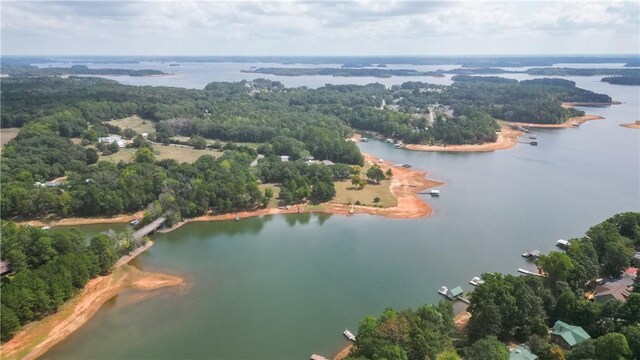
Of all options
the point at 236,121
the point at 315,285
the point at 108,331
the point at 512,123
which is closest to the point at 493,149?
the point at 512,123

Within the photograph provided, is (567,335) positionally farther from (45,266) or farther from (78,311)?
(45,266)

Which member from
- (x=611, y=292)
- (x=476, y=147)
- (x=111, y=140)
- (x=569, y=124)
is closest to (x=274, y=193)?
(x=611, y=292)

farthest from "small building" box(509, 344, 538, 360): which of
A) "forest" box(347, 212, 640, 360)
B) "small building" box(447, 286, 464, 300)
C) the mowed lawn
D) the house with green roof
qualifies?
the mowed lawn

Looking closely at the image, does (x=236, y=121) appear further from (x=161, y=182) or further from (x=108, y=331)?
(x=108, y=331)

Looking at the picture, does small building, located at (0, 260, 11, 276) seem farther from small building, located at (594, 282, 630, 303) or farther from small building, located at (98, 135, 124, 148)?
small building, located at (98, 135, 124, 148)

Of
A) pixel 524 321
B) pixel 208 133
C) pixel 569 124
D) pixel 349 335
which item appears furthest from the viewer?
pixel 569 124
